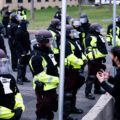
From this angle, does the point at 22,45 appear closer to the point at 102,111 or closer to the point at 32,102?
the point at 32,102

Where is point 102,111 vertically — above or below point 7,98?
below

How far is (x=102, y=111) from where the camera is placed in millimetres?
7262

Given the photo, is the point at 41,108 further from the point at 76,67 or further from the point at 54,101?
the point at 76,67

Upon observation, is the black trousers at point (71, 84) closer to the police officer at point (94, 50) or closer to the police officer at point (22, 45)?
the police officer at point (94, 50)

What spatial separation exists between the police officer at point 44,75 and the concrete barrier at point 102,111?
26.7 inches

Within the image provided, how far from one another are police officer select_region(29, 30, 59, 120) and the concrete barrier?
678mm

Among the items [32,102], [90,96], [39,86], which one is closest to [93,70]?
[90,96]

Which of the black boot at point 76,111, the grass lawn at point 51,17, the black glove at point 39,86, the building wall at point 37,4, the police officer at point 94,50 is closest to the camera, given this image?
the black glove at point 39,86

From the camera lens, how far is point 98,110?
7168mm

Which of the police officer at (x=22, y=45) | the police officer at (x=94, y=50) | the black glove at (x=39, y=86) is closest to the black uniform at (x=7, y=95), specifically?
the black glove at (x=39, y=86)

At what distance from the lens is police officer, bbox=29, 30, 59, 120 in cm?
674

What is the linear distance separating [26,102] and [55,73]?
293 centimetres

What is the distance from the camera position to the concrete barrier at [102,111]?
6770mm

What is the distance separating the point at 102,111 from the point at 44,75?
1.34 metres
